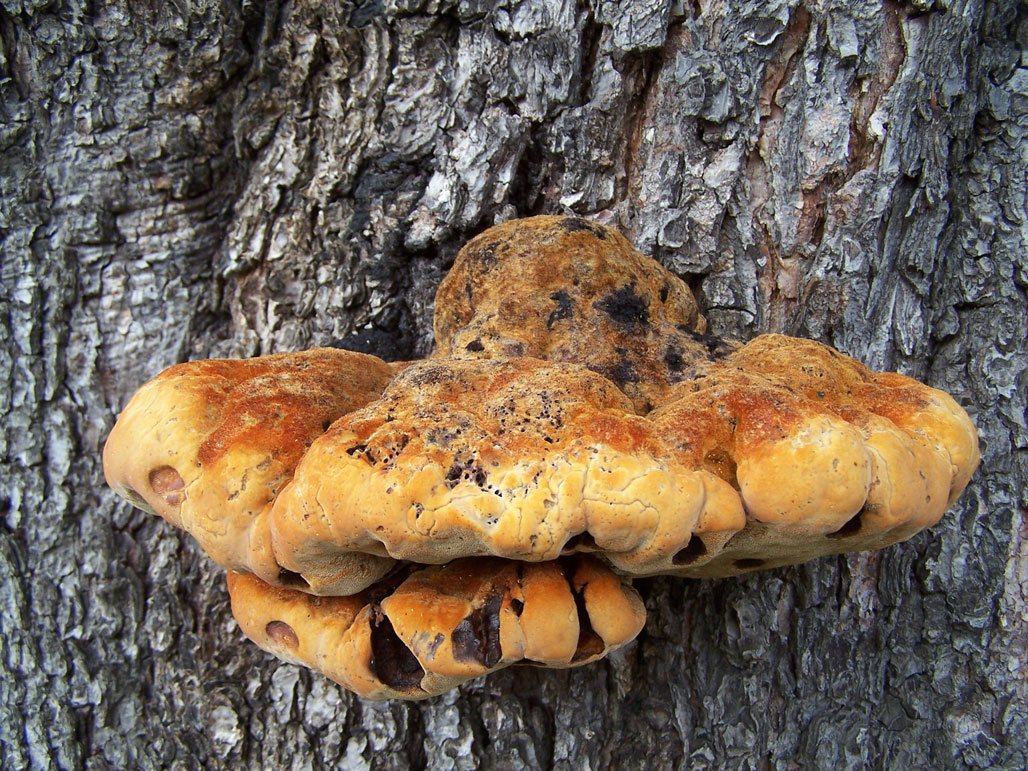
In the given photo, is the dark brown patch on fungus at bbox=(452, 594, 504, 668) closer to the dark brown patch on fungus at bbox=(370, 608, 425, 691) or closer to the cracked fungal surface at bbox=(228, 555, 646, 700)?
the cracked fungal surface at bbox=(228, 555, 646, 700)

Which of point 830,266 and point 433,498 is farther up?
point 830,266

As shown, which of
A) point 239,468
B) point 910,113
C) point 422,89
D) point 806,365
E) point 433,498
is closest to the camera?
point 433,498

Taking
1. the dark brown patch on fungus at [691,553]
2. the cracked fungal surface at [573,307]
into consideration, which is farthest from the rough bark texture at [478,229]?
the dark brown patch on fungus at [691,553]

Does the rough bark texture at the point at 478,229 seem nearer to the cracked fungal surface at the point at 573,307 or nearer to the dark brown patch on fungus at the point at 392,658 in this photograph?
the cracked fungal surface at the point at 573,307

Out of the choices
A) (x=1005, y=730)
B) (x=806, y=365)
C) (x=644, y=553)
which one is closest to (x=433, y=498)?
(x=644, y=553)

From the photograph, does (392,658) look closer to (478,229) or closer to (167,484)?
(167,484)

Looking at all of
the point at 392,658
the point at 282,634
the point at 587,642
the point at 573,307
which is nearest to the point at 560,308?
the point at 573,307

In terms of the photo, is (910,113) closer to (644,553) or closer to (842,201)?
(842,201)
